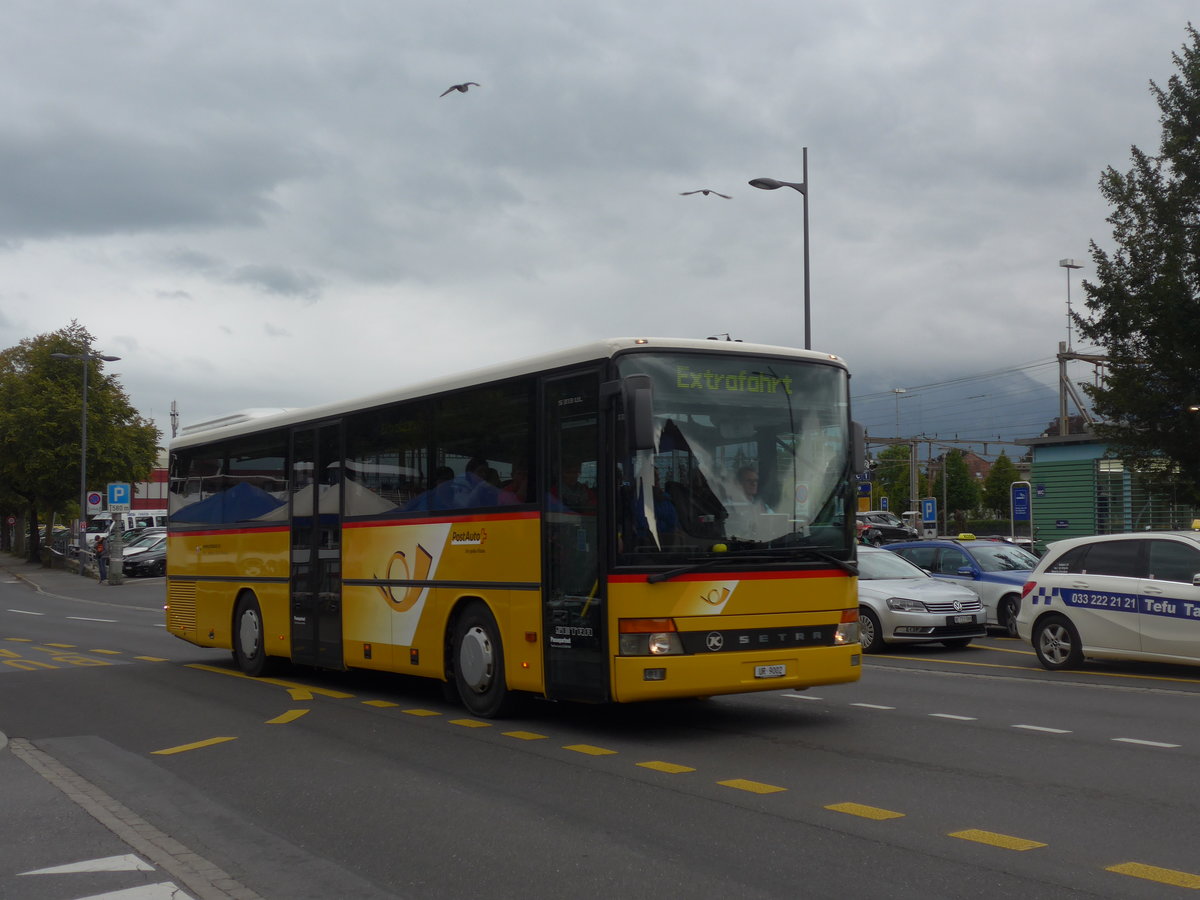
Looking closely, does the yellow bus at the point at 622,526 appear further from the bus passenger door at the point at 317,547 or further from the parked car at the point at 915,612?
the parked car at the point at 915,612

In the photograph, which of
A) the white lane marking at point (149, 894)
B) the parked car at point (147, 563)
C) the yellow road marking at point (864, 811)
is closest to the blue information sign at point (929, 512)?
the parked car at point (147, 563)

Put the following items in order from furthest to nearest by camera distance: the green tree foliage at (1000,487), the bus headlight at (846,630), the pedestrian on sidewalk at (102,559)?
1. the green tree foliage at (1000,487)
2. the pedestrian on sidewalk at (102,559)
3. the bus headlight at (846,630)

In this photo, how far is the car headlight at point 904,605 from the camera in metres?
17.4

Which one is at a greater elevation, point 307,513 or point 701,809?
point 307,513

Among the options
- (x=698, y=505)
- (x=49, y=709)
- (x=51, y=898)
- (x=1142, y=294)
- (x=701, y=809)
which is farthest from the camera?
(x=1142, y=294)

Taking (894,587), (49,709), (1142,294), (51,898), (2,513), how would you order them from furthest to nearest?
(2,513)
(1142,294)
(894,587)
(49,709)
(51,898)

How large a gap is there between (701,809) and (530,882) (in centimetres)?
173

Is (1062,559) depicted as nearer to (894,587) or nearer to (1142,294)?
(894,587)

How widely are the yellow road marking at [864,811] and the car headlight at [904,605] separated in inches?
405

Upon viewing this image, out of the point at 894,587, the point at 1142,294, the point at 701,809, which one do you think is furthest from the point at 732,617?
the point at 1142,294

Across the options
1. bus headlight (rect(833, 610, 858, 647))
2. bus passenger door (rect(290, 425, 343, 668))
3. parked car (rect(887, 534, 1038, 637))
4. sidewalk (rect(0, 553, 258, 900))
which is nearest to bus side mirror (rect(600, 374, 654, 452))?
bus headlight (rect(833, 610, 858, 647))

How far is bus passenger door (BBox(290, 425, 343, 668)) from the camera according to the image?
13703 mm

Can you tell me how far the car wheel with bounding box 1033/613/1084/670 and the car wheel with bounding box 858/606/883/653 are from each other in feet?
9.27

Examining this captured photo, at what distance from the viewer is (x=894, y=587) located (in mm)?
17844
